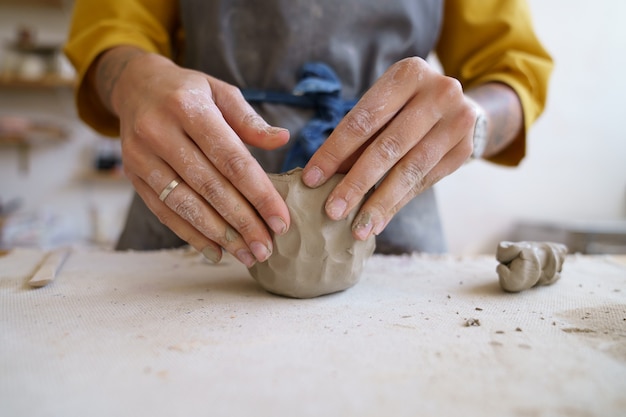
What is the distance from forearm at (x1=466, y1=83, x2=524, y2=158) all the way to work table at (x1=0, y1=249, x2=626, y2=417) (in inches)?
15.6

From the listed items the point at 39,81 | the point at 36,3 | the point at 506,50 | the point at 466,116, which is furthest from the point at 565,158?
the point at 36,3

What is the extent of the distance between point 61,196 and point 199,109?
262 centimetres


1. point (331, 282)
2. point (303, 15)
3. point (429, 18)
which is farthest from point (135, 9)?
point (331, 282)

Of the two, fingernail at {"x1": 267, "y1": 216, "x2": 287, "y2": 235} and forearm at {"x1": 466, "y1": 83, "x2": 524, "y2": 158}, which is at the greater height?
forearm at {"x1": 466, "y1": 83, "x2": 524, "y2": 158}

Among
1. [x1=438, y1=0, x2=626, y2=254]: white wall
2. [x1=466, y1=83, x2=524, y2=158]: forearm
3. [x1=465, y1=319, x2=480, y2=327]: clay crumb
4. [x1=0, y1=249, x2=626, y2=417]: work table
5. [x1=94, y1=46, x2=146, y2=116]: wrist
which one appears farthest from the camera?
[x1=438, y1=0, x2=626, y2=254]: white wall

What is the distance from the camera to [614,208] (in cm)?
301

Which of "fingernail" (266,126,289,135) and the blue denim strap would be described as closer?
"fingernail" (266,126,289,135)

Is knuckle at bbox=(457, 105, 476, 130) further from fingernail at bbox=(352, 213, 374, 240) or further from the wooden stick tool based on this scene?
the wooden stick tool

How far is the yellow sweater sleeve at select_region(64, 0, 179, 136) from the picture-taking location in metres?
1.08

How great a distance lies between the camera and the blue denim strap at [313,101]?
3.11 ft

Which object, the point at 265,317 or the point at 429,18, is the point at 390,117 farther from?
the point at 429,18

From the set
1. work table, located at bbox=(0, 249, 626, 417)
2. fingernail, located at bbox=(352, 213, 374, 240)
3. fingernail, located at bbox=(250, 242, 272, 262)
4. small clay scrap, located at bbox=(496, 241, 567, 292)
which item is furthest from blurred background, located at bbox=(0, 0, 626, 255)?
fingernail, located at bbox=(250, 242, 272, 262)

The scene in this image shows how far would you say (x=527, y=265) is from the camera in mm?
757

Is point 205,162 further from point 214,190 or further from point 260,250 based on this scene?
point 260,250
